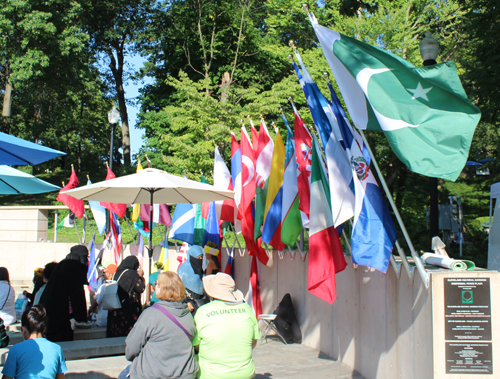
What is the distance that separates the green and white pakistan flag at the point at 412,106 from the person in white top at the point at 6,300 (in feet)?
19.0

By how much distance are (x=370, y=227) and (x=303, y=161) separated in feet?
8.31

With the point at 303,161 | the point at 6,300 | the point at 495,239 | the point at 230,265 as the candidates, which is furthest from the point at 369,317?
the point at 495,239

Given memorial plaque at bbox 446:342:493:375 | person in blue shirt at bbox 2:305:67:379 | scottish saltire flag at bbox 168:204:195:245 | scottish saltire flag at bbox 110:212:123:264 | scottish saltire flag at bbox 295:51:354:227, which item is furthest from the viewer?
scottish saltire flag at bbox 110:212:123:264

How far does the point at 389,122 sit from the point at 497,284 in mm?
1821

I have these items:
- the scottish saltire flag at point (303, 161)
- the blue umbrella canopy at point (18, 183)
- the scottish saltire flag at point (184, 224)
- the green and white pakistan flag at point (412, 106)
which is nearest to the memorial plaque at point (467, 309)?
the green and white pakistan flag at point (412, 106)

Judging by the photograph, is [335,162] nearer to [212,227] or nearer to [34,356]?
[34,356]

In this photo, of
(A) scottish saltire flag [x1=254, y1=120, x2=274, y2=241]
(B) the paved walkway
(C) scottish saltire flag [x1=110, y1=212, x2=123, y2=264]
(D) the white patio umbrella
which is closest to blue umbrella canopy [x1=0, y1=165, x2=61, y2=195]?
(D) the white patio umbrella

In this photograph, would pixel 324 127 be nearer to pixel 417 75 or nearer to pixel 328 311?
pixel 417 75

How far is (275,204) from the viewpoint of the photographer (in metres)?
8.37

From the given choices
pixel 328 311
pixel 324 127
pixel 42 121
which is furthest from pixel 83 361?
pixel 42 121

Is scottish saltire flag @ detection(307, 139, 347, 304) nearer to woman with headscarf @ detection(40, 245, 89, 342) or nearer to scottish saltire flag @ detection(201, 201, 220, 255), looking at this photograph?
woman with headscarf @ detection(40, 245, 89, 342)

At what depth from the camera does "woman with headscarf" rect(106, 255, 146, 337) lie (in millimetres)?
7633

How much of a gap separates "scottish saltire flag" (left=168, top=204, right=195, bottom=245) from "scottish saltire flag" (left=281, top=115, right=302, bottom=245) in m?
4.38

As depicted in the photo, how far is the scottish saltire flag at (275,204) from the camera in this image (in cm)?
834
